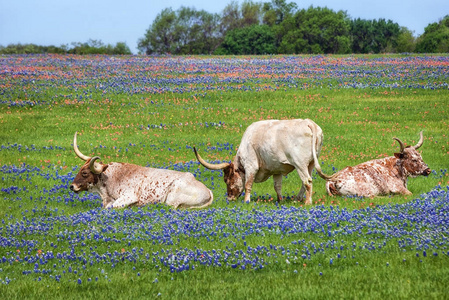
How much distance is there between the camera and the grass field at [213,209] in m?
8.86

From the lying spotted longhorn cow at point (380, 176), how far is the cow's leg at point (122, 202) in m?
4.99

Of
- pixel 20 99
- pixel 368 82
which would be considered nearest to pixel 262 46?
pixel 368 82

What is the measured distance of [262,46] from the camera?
85625mm

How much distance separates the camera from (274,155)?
567 inches

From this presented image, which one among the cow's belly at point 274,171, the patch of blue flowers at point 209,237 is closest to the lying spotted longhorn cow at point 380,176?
the cow's belly at point 274,171

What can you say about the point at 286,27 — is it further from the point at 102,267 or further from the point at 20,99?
the point at 102,267

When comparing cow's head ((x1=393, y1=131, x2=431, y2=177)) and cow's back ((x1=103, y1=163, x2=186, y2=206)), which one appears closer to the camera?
cow's back ((x1=103, y1=163, x2=186, y2=206))

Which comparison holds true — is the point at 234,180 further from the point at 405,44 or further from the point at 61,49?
the point at 405,44

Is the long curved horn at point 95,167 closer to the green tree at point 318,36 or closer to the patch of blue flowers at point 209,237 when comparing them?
the patch of blue flowers at point 209,237

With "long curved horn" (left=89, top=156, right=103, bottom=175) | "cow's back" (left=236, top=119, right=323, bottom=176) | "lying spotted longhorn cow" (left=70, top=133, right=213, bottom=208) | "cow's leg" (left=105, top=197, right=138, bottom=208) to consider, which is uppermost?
"cow's back" (left=236, top=119, right=323, bottom=176)

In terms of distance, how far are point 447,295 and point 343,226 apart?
3569mm

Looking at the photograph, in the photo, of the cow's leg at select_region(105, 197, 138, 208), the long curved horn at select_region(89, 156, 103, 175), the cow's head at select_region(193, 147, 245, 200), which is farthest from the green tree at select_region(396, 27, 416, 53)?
the long curved horn at select_region(89, 156, 103, 175)

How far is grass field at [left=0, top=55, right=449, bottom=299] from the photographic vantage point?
8.86m

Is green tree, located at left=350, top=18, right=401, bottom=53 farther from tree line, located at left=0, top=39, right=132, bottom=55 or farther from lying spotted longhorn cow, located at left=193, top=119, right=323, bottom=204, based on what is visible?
lying spotted longhorn cow, located at left=193, top=119, right=323, bottom=204
